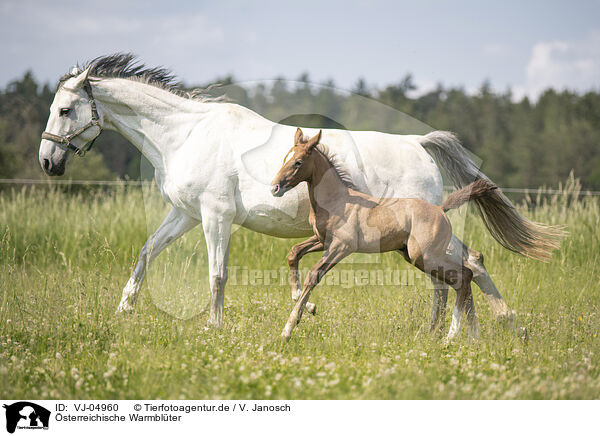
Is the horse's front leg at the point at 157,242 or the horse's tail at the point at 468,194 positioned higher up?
the horse's tail at the point at 468,194

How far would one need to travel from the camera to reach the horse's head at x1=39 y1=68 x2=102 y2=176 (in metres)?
5.20

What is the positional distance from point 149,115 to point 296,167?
206cm

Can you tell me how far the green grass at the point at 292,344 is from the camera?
3.53m

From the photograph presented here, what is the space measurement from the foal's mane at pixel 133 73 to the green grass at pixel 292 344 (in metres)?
1.82

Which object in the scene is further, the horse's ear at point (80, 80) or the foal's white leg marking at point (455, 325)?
the horse's ear at point (80, 80)

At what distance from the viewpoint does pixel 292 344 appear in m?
4.42

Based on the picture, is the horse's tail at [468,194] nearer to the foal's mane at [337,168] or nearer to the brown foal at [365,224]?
the brown foal at [365,224]

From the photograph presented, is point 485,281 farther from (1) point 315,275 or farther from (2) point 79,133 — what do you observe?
(2) point 79,133

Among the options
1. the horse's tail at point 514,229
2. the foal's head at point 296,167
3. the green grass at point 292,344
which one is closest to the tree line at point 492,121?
the green grass at point 292,344

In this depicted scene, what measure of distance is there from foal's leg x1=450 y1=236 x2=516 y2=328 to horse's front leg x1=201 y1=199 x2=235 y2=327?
2.17m

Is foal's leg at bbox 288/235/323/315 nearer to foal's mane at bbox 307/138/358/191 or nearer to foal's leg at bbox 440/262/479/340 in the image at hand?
foal's mane at bbox 307/138/358/191

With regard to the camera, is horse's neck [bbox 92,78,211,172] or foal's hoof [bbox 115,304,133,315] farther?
horse's neck [bbox 92,78,211,172]
